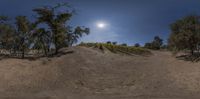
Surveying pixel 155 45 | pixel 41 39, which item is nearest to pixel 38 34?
pixel 41 39

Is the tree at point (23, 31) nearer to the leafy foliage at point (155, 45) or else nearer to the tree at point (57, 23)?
the tree at point (57, 23)

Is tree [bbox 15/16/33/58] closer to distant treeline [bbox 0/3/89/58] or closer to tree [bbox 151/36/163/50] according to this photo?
distant treeline [bbox 0/3/89/58]

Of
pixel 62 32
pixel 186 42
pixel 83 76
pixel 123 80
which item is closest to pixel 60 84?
pixel 83 76

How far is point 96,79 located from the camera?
25.1m

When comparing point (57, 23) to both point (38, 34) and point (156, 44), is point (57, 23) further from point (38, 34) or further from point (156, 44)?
point (156, 44)

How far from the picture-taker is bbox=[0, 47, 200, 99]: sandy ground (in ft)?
66.3

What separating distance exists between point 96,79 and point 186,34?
13.2 m

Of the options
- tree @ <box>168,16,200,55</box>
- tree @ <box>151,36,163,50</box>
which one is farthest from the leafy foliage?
tree @ <box>168,16,200,55</box>

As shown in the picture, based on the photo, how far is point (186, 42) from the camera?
34156 mm

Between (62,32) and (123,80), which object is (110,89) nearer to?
(123,80)

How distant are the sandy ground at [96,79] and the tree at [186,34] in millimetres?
4956

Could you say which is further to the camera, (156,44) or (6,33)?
(156,44)

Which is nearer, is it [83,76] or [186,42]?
[83,76]

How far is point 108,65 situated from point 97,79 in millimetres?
5451
